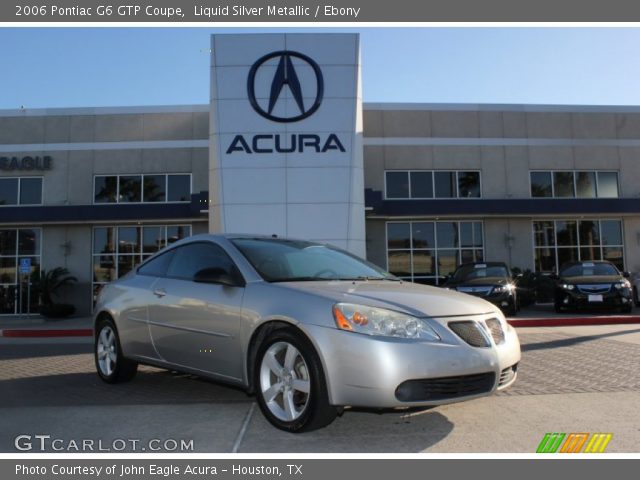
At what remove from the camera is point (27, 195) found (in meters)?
21.4

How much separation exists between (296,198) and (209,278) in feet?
36.6

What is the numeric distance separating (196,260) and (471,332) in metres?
2.64

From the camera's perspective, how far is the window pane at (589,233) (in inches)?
868

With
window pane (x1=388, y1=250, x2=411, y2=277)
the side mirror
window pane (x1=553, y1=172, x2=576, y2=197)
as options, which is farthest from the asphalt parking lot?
window pane (x1=553, y1=172, x2=576, y2=197)

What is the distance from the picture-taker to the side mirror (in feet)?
15.2

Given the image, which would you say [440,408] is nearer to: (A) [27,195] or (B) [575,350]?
(B) [575,350]

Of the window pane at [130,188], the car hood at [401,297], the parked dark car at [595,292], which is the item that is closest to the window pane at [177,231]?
the window pane at [130,188]

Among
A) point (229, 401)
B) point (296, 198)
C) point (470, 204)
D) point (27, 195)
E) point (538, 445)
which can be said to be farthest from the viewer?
point (27, 195)

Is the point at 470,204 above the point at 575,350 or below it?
above

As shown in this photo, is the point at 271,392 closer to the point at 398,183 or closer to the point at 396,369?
the point at 396,369

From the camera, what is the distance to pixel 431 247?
21453 millimetres

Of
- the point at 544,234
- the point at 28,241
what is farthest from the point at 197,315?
the point at 544,234

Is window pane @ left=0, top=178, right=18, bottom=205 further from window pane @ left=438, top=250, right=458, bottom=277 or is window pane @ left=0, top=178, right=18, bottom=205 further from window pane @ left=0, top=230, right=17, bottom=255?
window pane @ left=438, top=250, right=458, bottom=277

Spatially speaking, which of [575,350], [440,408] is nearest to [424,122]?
[575,350]
